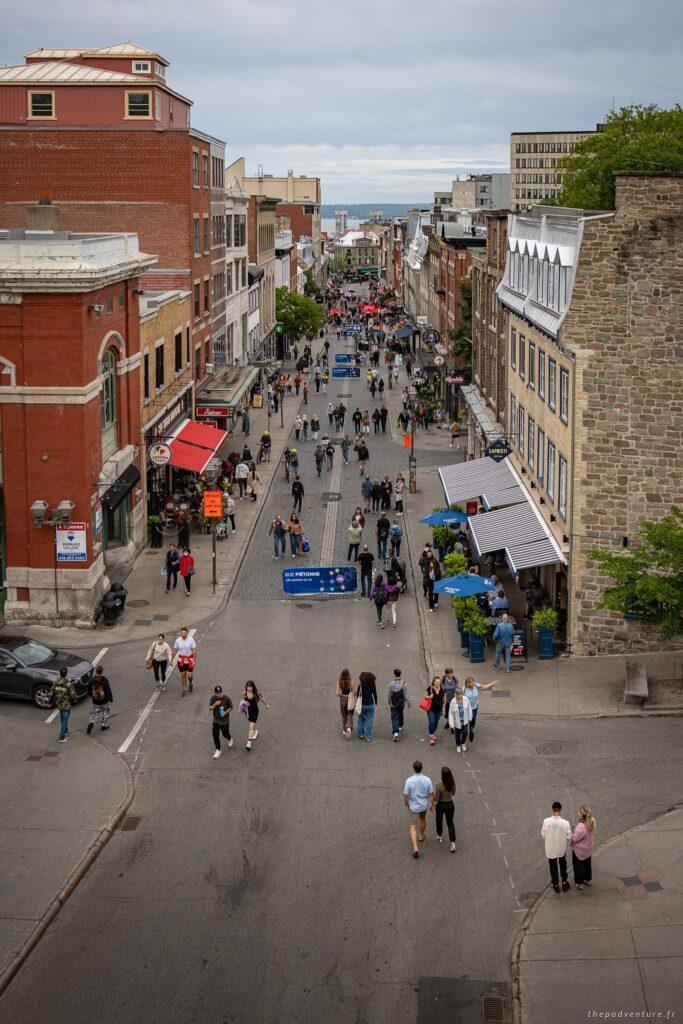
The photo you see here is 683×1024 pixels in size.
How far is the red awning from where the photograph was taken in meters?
42.3

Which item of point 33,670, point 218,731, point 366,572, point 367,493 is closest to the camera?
point 218,731

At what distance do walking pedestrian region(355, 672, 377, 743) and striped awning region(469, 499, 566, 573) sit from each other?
713cm

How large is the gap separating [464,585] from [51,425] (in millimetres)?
11125

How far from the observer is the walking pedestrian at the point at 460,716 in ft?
73.1

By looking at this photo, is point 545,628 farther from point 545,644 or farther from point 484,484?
point 484,484

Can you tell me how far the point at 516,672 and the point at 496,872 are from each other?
957 centimetres

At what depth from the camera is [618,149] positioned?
56250 mm

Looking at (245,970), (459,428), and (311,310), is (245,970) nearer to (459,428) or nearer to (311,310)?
(459,428)

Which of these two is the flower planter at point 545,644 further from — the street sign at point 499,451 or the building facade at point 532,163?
the building facade at point 532,163

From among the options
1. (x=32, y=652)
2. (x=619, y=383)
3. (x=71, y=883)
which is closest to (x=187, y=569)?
(x=32, y=652)

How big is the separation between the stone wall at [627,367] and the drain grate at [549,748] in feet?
18.9

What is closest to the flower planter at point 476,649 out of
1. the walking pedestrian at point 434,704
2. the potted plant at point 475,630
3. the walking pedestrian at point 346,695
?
the potted plant at point 475,630

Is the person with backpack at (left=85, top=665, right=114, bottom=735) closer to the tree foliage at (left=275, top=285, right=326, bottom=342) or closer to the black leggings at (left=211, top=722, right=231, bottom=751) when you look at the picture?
the black leggings at (left=211, top=722, right=231, bottom=751)

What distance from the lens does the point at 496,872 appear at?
18031mm
